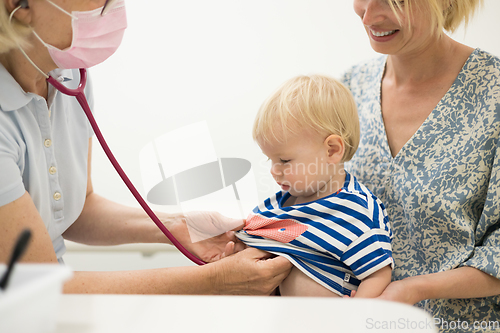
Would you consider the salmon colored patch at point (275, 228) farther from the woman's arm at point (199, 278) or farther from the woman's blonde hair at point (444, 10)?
the woman's blonde hair at point (444, 10)

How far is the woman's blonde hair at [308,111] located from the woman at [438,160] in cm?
19

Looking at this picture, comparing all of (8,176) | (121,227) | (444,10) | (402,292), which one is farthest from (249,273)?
(444,10)

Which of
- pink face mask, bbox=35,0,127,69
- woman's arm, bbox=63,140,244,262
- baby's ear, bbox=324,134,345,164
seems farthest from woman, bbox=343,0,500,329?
pink face mask, bbox=35,0,127,69

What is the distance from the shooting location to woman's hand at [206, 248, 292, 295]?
1086 millimetres

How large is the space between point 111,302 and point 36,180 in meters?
0.55

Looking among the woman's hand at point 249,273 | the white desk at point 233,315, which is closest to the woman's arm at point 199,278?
the woman's hand at point 249,273

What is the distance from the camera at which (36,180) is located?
1.02 m

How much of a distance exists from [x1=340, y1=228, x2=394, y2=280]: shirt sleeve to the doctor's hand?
1.14 ft

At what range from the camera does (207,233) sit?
50.4 inches

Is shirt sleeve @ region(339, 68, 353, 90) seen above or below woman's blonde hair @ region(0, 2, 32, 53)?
below

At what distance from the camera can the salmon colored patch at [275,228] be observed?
1.11 metres

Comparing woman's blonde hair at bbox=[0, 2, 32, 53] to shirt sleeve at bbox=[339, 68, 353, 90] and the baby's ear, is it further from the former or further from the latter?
shirt sleeve at bbox=[339, 68, 353, 90]

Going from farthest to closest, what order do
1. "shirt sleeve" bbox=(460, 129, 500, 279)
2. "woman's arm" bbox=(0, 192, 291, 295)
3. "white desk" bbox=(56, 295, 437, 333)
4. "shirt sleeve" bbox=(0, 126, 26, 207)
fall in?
1. "shirt sleeve" bbox=(460, 129, 500, 279)
2. "woman's arm" bbox=(0, 192, 291, 295)
3. "shirt sleeve" bbox=(0, 126, 26, 207)
4. "white desk" bbox=(56, 295, 437, 333)

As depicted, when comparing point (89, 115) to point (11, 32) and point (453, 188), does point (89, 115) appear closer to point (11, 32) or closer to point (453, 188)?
point (11, 32)
